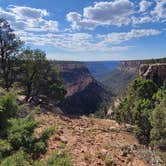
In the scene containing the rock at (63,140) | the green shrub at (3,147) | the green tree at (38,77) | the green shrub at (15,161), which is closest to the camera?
the green shrub at (15,161)

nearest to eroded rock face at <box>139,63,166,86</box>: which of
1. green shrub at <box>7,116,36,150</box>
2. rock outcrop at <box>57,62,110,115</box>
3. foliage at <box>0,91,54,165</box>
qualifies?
rock outcrop at <box>57,62,110,115</box>

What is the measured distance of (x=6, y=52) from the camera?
32.2 metres

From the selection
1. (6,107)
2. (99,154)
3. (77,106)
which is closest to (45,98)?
(99,154)

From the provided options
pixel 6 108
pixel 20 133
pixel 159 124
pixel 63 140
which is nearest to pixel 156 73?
pixel 159 124

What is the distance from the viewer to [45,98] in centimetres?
3681

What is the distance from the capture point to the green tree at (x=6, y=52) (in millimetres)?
31552

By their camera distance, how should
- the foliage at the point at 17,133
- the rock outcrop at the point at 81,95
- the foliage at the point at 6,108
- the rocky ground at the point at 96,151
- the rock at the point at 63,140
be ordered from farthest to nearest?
the rock outcrop at the point at 81,95 → the rock at the point at 63,140 → the rocky ground at the point at 96,151 → the foliage at the point at 6,108 → the foliage at the point at 17,133

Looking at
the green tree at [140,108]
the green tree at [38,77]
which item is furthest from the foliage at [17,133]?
the green tree at [38,77]

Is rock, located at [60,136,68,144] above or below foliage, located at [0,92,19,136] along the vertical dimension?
below

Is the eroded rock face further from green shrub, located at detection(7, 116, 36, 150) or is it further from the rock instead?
green shrub, located at detection(7, 116, 36, 150)

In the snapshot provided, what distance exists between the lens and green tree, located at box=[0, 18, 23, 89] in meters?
31.6

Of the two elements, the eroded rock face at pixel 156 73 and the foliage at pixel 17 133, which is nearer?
the foliage at pixel 17 133

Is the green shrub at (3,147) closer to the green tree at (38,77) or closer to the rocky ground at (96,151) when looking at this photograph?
the rocky ground at (96,151)

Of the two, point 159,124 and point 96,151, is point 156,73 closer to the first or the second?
point 159,124
